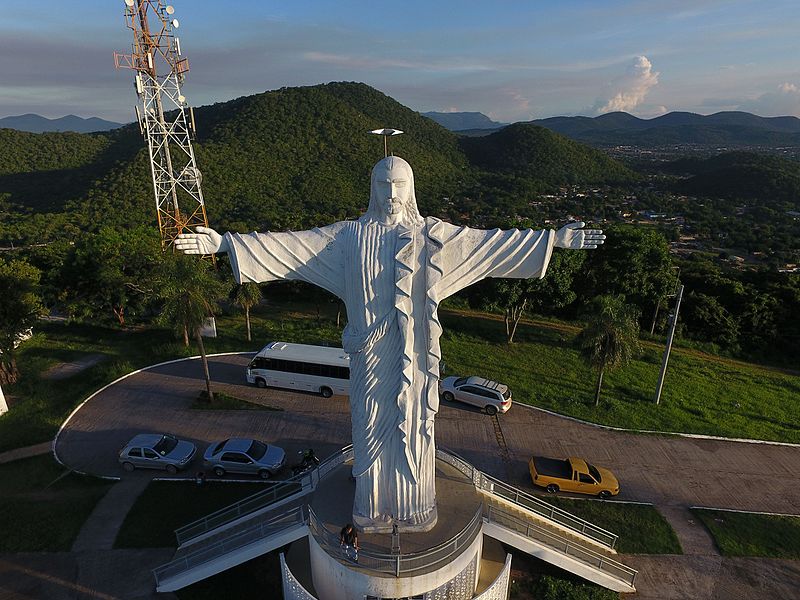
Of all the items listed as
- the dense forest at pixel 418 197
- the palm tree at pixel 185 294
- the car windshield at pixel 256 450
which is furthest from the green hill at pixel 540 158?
the car windshield at pixel 256 450

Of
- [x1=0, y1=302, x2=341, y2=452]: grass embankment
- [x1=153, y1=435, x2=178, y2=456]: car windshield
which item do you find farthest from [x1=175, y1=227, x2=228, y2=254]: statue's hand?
[x1=0, y1=302, x2=341, y2=452]: grass embankment

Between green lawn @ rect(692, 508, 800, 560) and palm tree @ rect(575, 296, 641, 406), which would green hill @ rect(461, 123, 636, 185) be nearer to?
palm tree @ rect(575, 296, 641, 406)

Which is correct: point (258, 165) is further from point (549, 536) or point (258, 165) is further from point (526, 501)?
point (549, 536)

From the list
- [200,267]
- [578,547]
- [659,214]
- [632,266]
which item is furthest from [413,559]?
[659,214]

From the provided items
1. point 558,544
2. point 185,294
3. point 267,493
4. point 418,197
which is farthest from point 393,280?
point 418,197

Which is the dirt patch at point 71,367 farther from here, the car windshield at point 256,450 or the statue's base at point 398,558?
the statue's base at point 398,558

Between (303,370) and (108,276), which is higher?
(108,276)
